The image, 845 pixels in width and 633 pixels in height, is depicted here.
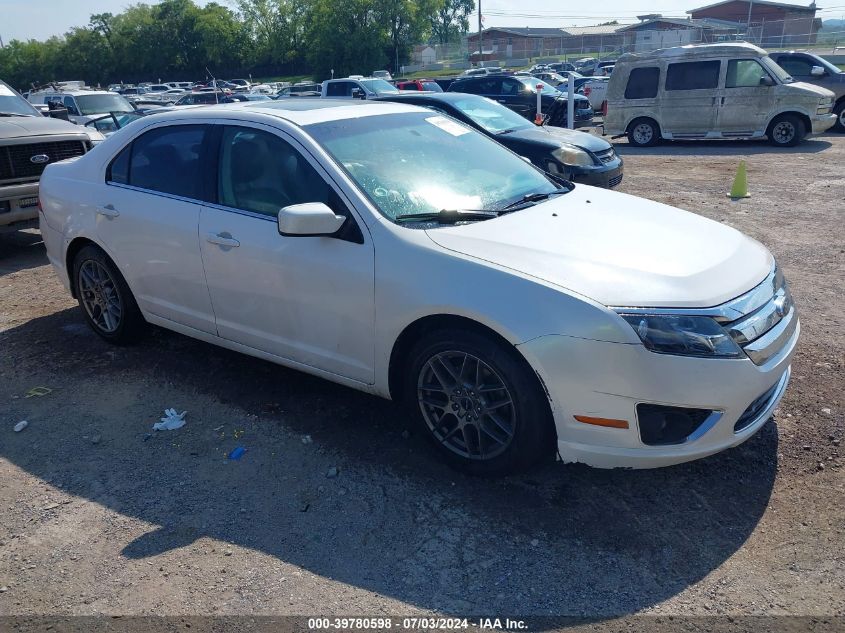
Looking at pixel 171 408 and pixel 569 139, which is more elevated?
pixel 569 139

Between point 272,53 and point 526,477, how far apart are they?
280 ft

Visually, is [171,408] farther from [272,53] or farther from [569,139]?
[272,53]

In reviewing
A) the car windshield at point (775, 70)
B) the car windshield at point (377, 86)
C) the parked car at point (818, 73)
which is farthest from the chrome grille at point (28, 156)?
the parked car at point (818, 73)

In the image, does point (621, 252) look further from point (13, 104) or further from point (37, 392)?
point (13, 104)

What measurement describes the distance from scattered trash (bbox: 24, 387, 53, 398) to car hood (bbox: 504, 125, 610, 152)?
22.3ft

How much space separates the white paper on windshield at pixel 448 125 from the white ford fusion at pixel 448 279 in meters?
0.02

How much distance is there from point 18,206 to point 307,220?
6.11 meters

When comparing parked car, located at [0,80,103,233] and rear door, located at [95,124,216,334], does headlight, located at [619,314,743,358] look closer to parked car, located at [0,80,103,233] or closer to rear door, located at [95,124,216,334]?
rear door, located at [95,124,216,334]

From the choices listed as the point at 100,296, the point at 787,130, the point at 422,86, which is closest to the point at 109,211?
the point at 100,296

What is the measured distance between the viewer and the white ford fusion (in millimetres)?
2994

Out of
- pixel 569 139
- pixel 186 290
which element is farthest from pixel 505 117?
pixel 186 290

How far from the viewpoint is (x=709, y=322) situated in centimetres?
298

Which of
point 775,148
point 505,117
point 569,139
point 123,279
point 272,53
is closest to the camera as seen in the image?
point 123,279

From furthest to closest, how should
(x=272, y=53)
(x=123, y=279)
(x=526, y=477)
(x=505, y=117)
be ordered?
1. (x=272, y=53)
2. (x=505, y=117)
3. (x=123, y=279)
4. (x=526, y=477)
